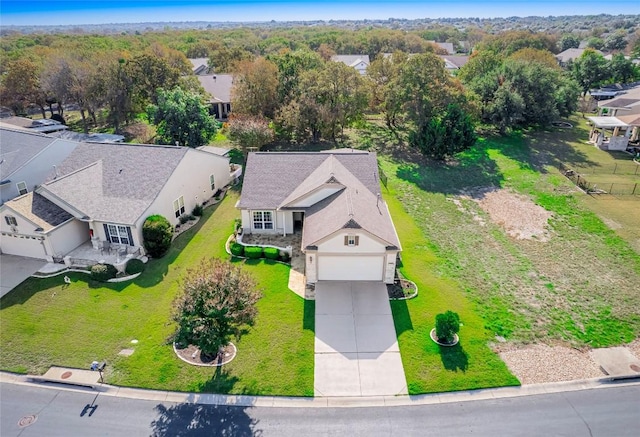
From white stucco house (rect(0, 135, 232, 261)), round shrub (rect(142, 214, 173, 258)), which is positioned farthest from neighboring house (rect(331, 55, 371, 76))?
round shrub (rect(142, 214, 173, 258))

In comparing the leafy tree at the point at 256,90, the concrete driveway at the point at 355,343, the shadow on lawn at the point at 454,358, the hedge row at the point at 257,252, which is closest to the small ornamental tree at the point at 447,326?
the shadow on lawn at the point at 454,358

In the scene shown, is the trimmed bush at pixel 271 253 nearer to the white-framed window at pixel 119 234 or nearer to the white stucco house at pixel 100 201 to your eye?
the white stucco house at pixel 100 201

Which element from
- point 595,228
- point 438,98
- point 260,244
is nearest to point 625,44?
point 438,98

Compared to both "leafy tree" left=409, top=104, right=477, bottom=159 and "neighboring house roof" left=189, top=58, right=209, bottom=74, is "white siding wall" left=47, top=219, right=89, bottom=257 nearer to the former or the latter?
"leafy tree" left=409, top=104, right=477, bottom=159

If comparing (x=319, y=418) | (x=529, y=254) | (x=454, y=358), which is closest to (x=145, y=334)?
(x=319, y=418)

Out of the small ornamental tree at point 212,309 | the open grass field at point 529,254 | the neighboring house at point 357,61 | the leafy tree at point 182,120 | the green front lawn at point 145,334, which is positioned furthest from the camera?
the neighboring house at point 357,61

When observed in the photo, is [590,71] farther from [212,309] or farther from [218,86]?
[212,309]
